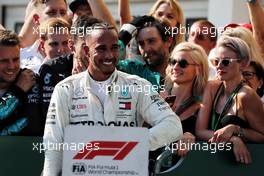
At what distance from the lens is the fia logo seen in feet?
15.1

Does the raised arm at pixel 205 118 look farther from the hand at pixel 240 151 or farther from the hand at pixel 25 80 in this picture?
the hand at pixel 25 80

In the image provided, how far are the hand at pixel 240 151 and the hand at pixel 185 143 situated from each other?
28 cm

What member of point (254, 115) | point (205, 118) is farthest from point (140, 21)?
point (254, 115)

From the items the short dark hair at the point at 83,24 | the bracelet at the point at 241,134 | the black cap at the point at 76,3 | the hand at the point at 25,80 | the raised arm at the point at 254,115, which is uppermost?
the black cap at the point at 76,3

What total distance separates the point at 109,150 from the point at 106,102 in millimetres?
361

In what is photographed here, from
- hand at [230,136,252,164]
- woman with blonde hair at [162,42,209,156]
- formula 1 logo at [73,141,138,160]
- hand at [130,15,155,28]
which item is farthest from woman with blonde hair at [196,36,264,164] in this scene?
hand at [130,15,155,28]

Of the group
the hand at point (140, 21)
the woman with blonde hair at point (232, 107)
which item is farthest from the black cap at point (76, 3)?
the woman with blonde hair at point (232, 107)

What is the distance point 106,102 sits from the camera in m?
4.84

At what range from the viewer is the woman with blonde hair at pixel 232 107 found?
5.09 metres

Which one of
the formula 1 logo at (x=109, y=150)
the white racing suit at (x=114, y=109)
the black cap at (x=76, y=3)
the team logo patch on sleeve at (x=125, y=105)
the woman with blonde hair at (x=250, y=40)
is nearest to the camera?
the formula 1 logo at (x=109, y=150)

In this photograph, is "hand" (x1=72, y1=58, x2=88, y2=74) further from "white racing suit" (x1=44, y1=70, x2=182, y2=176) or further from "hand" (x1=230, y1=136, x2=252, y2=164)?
"hand" (x1=230, y1=136, x2=252, y2=164)

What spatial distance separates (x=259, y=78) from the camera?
607cm

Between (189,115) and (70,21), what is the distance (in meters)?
2.10

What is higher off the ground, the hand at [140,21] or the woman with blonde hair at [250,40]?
the hand at [140,21]
